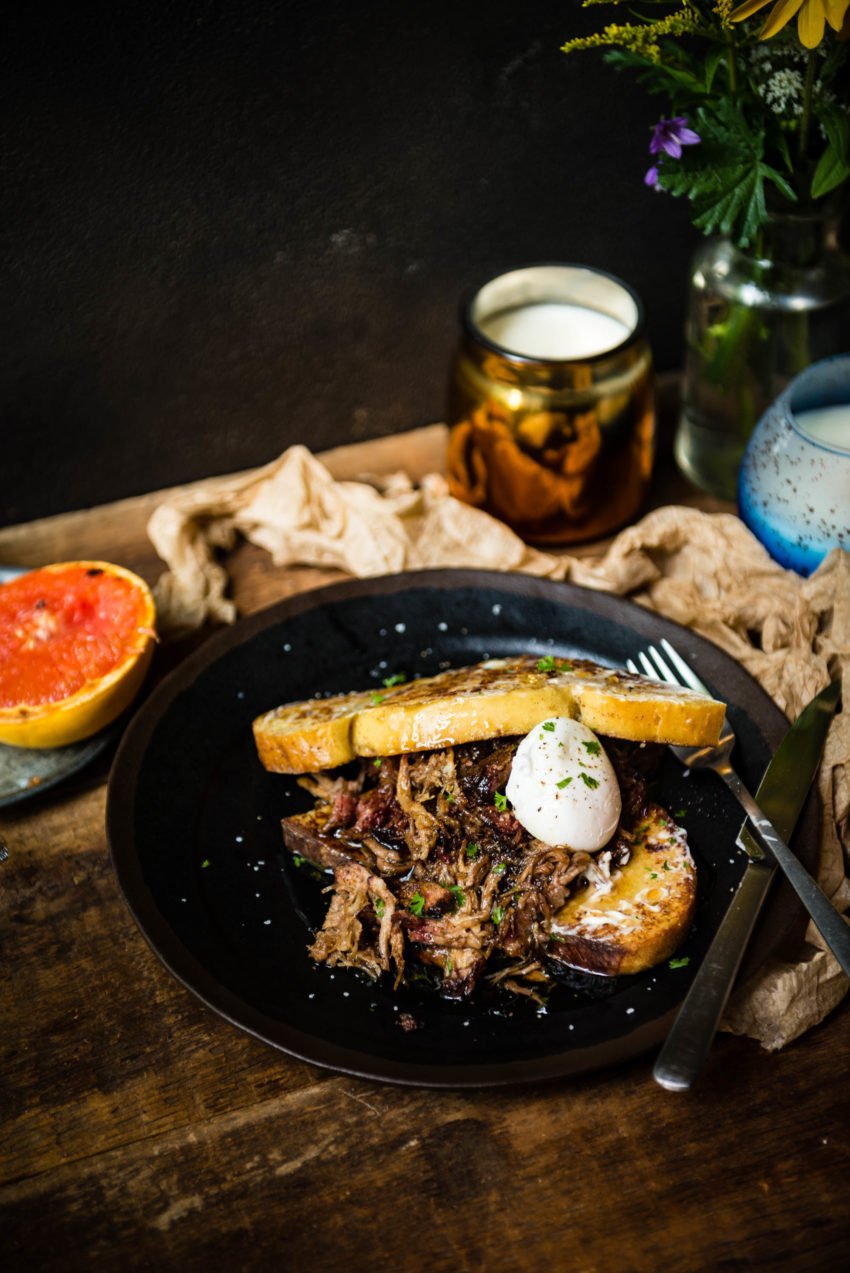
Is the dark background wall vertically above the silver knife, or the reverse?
the dark background wall

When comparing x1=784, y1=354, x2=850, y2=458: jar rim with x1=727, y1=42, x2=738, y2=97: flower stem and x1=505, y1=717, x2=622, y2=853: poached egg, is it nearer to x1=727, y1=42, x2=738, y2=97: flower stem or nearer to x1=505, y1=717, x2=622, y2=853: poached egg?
x1=727, y1=42, x2=738, y2=97: flower stem

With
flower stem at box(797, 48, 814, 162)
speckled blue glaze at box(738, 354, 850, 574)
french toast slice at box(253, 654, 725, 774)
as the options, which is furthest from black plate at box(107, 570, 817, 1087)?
flower stem at box(797, 48, 814, 162)

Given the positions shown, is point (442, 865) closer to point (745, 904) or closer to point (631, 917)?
point (631, 917)

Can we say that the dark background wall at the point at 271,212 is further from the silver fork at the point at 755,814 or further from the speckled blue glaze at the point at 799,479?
the silver fork at the point at 755,814

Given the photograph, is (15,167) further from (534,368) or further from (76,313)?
(534,368)

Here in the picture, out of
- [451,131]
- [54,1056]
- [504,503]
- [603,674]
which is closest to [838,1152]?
[603,674]
